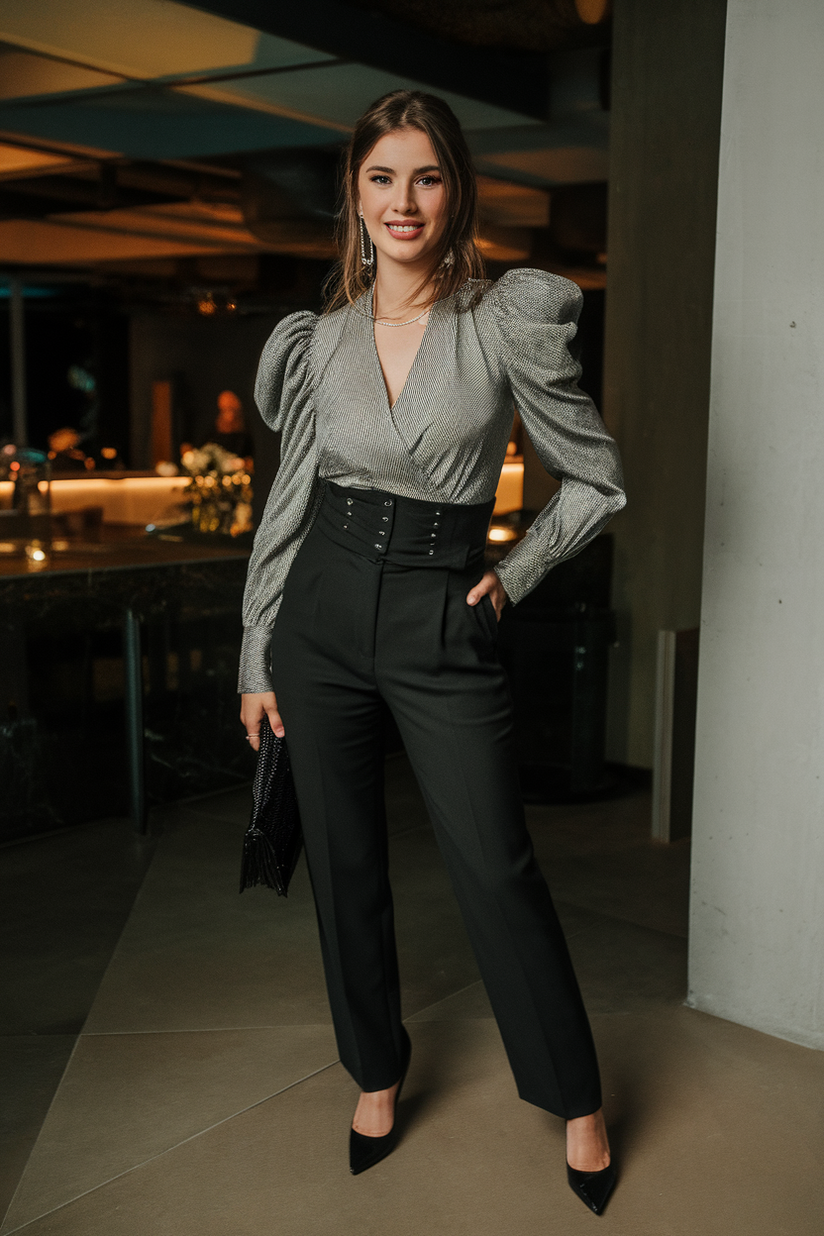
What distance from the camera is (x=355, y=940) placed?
1.92 metres

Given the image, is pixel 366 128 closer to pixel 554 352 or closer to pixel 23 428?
pixel 554 352

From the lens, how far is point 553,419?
1718mm

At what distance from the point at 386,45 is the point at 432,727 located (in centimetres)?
335

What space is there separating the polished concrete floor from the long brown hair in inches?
55.9

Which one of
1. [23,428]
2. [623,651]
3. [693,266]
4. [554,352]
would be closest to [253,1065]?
[554,352]

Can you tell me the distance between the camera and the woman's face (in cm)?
167

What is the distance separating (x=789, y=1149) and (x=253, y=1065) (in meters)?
0.99

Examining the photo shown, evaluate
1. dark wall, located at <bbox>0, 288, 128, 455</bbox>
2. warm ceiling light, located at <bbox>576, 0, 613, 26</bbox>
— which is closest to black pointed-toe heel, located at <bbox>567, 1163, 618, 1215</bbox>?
warm ceiling light, located at <bbox>576, 0, 613, 26</bbox>

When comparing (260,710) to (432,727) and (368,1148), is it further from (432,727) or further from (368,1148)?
(368,1148)

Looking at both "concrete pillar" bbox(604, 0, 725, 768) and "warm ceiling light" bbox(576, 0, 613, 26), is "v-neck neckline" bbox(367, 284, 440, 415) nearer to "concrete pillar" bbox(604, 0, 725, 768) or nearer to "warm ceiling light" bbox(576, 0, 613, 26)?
"concrete pillar" bbox(604, 0, 725, 768)

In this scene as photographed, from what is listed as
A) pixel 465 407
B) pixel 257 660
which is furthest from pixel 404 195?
pixel 257 660

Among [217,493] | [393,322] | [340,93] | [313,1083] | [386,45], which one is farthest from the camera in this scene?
[217,493]

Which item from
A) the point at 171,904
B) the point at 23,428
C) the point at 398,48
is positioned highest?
the point at 398,48

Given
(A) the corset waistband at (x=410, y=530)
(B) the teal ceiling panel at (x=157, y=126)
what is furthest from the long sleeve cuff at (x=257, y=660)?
(B) the teal ceiling panel at (x=157, y=126)
